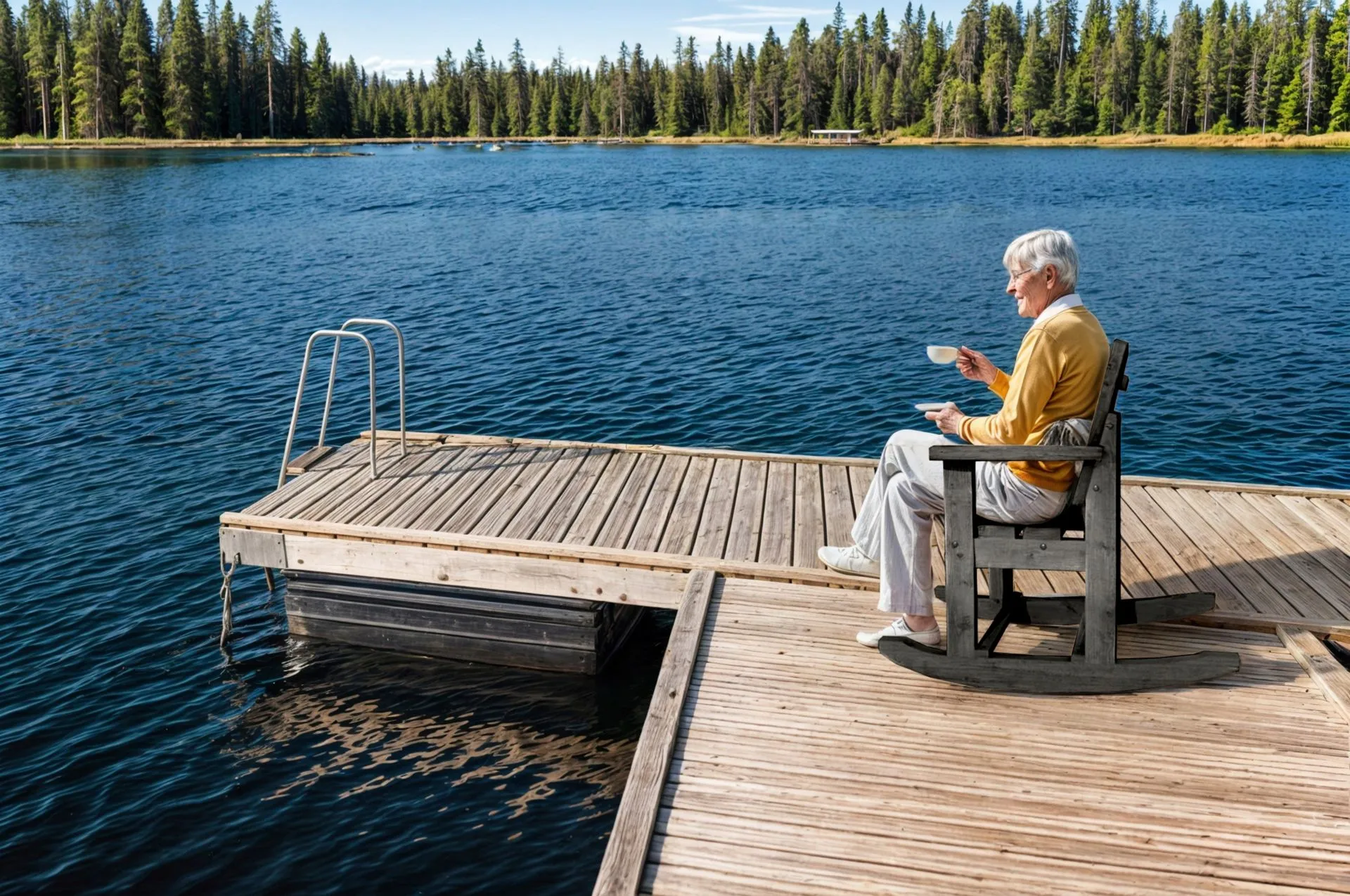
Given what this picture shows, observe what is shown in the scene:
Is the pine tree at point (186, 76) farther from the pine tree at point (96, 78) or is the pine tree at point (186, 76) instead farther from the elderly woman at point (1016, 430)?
the elderly woman at point (1016, 430)

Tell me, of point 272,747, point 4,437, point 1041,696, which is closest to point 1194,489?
point 1041,696

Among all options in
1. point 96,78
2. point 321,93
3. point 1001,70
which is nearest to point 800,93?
point 1001,70

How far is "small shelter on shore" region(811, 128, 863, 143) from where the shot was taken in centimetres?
12464

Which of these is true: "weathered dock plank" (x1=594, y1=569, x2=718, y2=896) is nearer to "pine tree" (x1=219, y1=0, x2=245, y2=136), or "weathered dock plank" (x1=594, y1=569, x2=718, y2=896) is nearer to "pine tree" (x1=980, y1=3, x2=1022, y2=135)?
"pine tree" (x1=980, y1=3, x2=1022, y2=135)

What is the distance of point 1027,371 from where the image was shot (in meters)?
4.86

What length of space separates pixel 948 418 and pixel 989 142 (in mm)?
117044

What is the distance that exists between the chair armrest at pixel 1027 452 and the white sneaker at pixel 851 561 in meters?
1.66

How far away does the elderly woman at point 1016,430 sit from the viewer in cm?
483

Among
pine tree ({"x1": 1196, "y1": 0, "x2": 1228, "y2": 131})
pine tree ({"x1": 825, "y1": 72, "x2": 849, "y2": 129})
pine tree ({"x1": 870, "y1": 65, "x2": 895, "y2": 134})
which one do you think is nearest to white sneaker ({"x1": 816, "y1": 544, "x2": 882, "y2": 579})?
pine tree ({"x1": 1196, "y1": 0, "x2": 1228, "y2": 131})

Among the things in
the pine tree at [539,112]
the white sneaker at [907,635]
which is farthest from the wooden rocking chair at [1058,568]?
the pine tree at [539,112]

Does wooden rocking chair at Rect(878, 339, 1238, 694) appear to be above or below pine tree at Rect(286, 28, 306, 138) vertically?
below

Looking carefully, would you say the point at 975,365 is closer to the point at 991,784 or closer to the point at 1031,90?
the point at 991,784

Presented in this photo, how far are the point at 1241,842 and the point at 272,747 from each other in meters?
6.12

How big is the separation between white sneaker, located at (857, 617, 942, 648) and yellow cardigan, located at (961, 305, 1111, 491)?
0.99m
